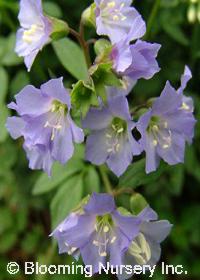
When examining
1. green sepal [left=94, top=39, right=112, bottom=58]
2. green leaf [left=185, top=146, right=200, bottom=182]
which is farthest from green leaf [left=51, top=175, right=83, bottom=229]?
green sepal [left=94, top=39, right=112, bottom=58]

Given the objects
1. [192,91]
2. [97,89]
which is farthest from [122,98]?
[192,91]

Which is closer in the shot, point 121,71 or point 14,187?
point 121,71

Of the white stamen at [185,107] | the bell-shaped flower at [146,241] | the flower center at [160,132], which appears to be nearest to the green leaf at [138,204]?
the bell-shaped flower at [146,241]

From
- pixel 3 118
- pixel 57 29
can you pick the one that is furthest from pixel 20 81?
pixel 57 29

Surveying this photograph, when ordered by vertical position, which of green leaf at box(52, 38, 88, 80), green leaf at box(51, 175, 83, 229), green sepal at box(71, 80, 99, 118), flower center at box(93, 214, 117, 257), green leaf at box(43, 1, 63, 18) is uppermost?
green sepal at box(71, 80, 99, 118)

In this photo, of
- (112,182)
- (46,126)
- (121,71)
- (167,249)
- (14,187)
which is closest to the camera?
(121,71)

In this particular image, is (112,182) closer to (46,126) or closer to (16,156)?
(16,156)

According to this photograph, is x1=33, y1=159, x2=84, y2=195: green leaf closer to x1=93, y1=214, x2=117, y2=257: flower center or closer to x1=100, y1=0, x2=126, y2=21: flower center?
x1=93, y1=214, x2=117, y2=257: flower center

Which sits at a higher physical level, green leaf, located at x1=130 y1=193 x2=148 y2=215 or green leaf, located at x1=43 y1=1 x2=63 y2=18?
green leaf, located at x1=43 y1=1 x2=63 y2=18
